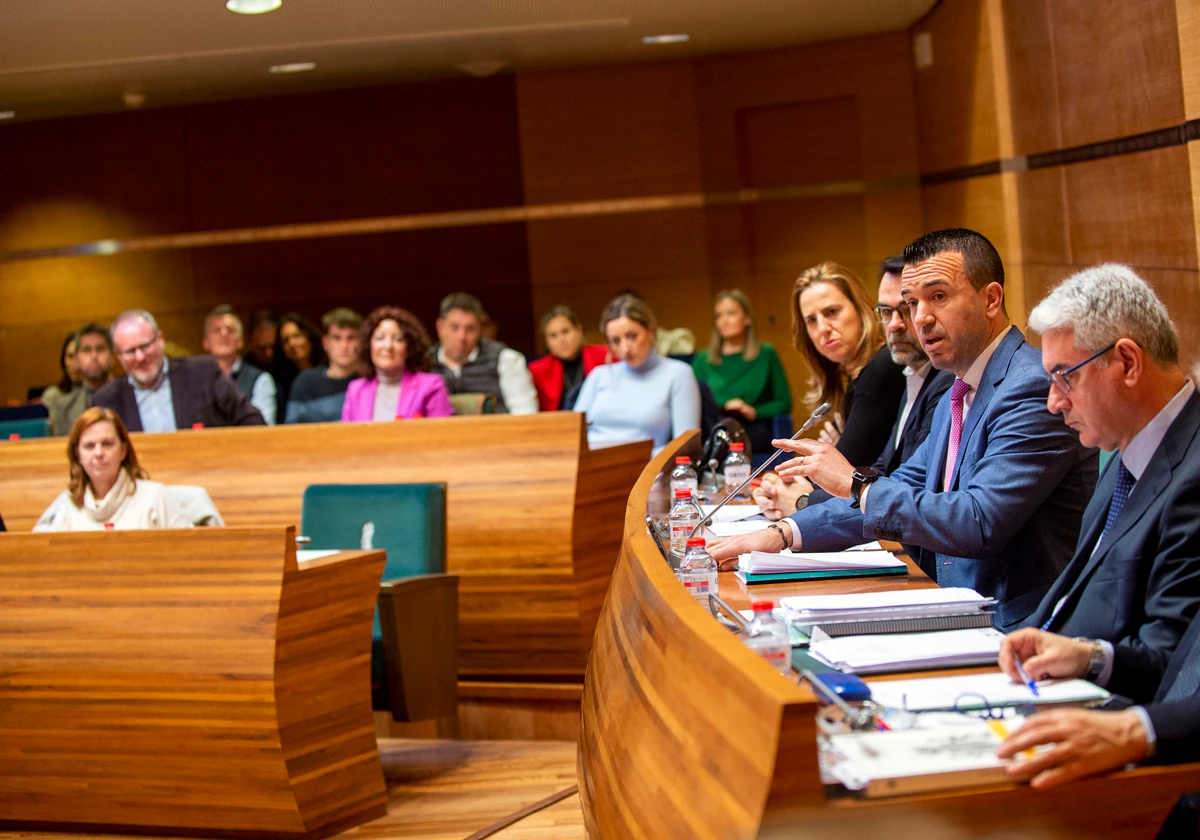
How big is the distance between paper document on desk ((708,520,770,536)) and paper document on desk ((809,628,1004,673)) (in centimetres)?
95

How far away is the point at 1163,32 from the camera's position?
384 centimetres

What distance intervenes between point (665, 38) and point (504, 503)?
14.4 feet

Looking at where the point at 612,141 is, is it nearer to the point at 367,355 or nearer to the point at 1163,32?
the point at 367,355

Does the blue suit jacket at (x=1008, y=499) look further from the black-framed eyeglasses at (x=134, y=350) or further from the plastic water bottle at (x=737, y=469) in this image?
the black-framed eyeglasses at (x=134, y=350)

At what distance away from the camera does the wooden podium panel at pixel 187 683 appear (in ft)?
10.8

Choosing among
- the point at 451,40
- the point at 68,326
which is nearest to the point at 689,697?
the point at 451,40

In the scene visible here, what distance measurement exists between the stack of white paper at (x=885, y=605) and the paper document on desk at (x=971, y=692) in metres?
0.25

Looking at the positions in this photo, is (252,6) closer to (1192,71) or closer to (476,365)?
(476,365)

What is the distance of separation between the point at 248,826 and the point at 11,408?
15.1ft

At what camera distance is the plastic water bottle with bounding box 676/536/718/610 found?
7.26 ft

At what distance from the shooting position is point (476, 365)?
19.2 feet

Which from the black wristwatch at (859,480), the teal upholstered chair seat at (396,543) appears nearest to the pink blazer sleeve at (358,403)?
the teal upholstered chair seat at (396,543)

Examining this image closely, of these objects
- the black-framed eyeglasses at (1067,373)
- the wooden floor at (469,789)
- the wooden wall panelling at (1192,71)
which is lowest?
the wooden floor at (469,789)

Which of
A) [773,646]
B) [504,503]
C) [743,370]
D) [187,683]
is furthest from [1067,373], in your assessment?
[743,370]
